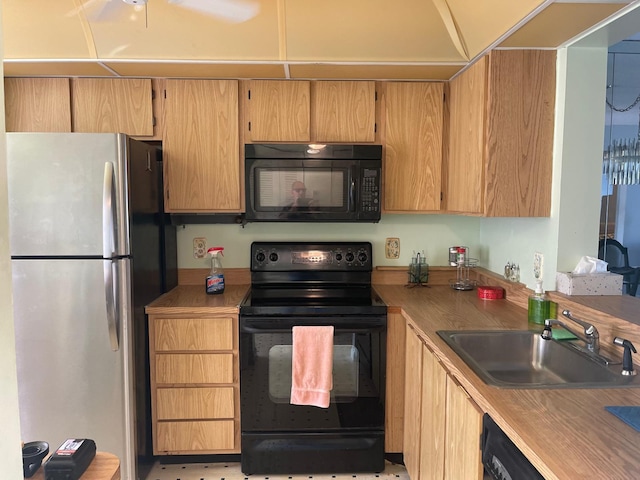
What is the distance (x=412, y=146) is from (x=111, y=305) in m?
1.72

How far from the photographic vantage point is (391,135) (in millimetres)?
2369

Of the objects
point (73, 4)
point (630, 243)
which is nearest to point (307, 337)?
point (73, 4)

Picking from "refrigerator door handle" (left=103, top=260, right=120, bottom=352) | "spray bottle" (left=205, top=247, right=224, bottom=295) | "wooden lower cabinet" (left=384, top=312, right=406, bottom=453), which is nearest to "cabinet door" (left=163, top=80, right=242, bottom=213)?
"spray bottle" (left=205, top=247, right=224, bottom=295)

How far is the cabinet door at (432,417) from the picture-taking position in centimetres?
152

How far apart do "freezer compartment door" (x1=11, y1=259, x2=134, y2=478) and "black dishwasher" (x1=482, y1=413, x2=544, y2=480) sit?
5.04ft

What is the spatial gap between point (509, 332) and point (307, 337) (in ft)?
2.94

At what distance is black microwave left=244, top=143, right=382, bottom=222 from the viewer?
2.23m

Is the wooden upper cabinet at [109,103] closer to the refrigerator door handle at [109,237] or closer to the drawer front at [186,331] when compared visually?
the refrigerator door handle at [109,237]

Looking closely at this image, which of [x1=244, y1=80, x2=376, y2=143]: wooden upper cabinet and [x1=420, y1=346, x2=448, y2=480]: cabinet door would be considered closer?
[x1=420, y1=346, x2=448, y2=480]: cabinet door

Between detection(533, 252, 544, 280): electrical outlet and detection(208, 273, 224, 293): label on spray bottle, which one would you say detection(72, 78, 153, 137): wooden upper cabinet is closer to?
detection(208, 273, 224, 293): label on spray bottle

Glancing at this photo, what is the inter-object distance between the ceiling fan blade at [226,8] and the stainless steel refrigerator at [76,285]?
0.66m

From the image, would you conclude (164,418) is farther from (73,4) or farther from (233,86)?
(73,4)

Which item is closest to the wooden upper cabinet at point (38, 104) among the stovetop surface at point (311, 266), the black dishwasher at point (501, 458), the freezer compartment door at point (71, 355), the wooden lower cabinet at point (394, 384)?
the freezer compartment door at point (71, 355)

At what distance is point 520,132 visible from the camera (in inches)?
72.4
